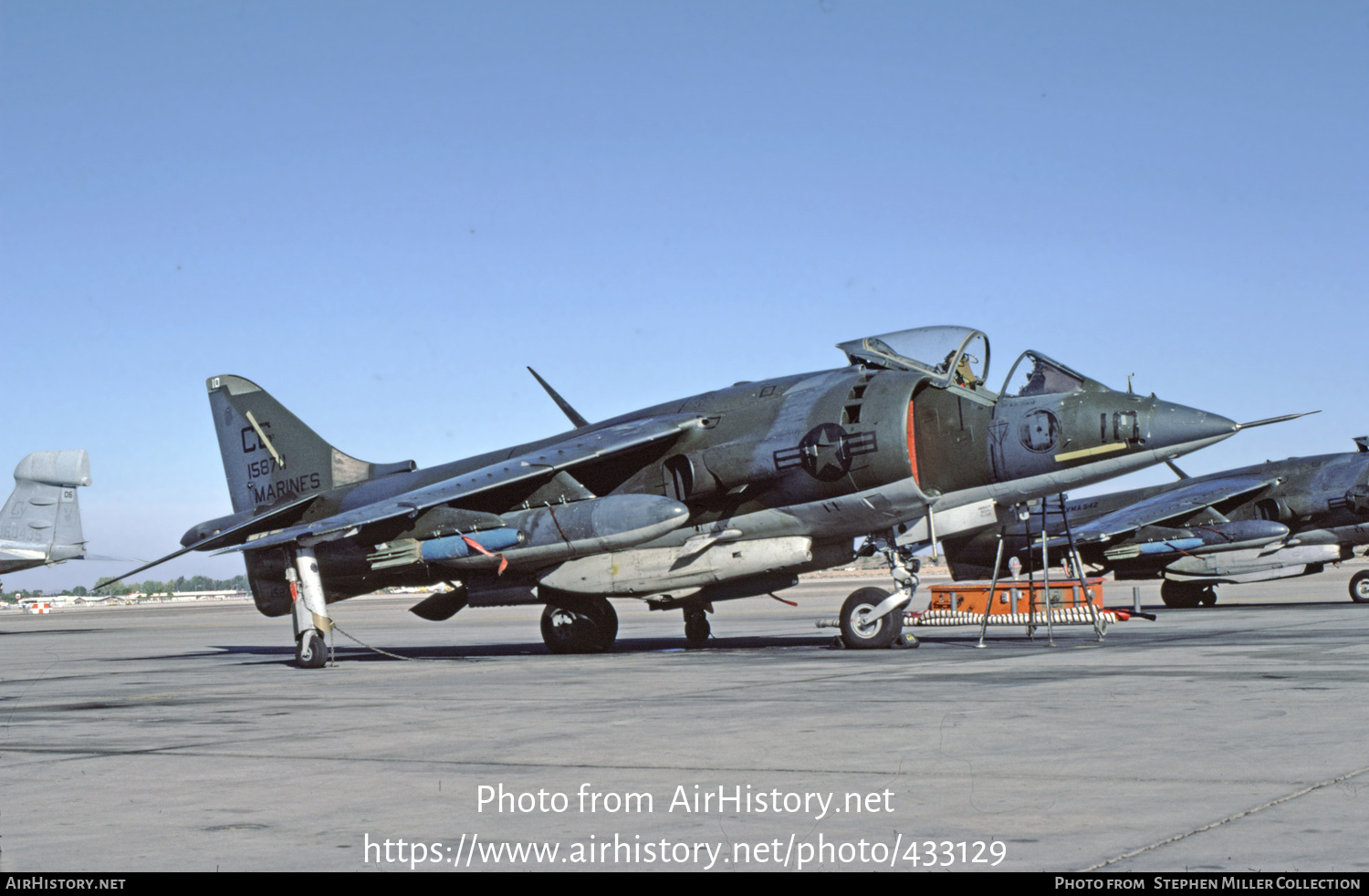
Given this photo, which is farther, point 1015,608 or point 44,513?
point 44,513

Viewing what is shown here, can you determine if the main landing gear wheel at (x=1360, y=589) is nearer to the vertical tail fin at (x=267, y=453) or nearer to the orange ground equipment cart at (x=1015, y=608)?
the orange ground equipment cart at (x=1015, y=608)

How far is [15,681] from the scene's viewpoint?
14.8m

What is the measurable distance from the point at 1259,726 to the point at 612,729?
3999 millimetres

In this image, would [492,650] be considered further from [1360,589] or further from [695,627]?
[1360,589]

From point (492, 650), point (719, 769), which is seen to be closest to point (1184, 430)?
point (719, 769)

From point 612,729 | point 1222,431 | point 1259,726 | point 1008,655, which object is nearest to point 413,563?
point 1008,655

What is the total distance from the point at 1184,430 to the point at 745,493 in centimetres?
552

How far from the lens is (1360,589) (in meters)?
32.2

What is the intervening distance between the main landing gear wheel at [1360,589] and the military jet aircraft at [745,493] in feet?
68.3

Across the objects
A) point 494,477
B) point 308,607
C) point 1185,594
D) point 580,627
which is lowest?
point 1185,594

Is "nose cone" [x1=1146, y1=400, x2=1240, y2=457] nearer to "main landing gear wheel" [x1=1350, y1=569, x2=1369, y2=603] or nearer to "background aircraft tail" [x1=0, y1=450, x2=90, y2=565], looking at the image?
"main landing gear wheel" [x1=1350, y1=569, x2=1369, y2=603]

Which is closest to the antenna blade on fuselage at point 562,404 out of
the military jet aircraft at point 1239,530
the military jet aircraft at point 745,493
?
the military jet aircraft at point 745,493

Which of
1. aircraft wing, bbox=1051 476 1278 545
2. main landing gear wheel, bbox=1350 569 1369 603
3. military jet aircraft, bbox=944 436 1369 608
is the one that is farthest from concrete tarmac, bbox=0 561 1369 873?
main landing gear wheel, bbox=1350 569 1369 603

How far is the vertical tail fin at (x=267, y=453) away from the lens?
20.4 m
